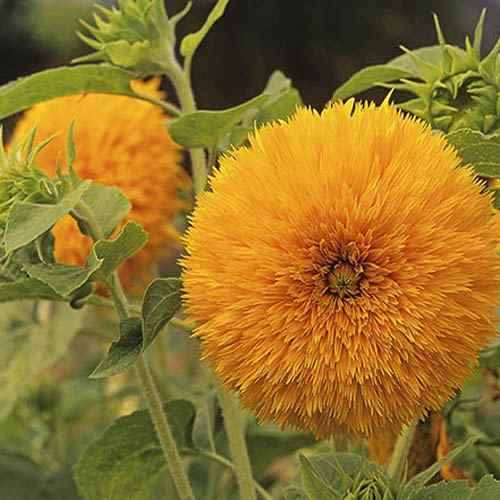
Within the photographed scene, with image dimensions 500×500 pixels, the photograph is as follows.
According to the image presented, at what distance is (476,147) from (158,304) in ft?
0.50

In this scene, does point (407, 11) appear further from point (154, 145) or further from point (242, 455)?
point (242, 455)

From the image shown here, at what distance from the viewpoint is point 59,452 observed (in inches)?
43.5

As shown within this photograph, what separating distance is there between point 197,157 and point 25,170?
4.5 inches

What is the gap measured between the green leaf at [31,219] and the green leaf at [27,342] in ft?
1.29

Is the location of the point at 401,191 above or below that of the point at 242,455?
above

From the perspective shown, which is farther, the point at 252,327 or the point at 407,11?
the point at 407,11

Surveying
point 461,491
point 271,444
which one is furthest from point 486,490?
point 271,444

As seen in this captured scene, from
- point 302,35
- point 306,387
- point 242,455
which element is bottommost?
point 302,35

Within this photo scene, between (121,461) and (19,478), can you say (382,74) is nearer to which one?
(121,461)

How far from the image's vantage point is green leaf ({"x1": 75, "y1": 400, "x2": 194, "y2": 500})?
650 millimetres

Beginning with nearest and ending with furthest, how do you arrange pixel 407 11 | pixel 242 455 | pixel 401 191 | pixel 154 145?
pixel 401 191
pixel 242 455
pixel 154 145
pixel 407 11

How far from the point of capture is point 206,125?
0.59 meters

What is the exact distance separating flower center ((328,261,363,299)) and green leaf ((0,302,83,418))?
0.45m

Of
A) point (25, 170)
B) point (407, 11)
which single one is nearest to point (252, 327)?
point (25, 170)
